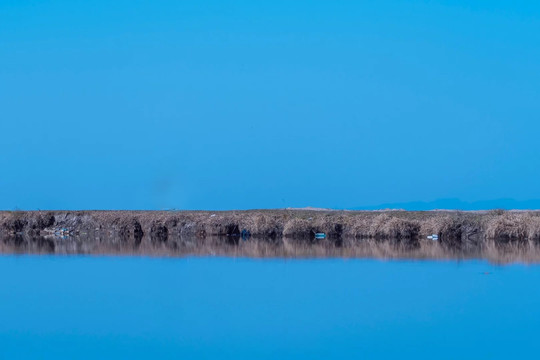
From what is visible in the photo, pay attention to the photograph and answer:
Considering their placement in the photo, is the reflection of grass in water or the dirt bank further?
the dirt bank

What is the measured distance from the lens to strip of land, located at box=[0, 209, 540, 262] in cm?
2622

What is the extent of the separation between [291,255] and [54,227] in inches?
768

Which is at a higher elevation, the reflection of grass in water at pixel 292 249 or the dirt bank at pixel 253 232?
the dirt bank at pixel 253 232

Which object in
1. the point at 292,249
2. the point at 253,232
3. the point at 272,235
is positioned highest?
the point at 253,232

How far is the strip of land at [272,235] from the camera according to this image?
26219mm

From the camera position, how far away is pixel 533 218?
30516 mm

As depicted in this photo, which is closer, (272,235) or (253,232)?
(272,235)

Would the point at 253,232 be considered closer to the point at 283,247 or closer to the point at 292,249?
the point at 283,247

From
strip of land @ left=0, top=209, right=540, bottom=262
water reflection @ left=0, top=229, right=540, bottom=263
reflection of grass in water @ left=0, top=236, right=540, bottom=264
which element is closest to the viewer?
reflection of grass in water @ left=0, top=236, right=540, bottom=264

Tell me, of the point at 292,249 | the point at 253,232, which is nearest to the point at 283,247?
the point at 292,249

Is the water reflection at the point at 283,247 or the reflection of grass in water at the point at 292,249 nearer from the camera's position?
the reflection of grass in water at the point at 292,249

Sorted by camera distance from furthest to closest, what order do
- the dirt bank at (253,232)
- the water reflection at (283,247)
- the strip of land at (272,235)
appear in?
1. the dirt bank at (253,232)
2. the strip of land at (272,235)
3. the water reflection at (283,247)

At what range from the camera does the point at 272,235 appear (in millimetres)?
34188

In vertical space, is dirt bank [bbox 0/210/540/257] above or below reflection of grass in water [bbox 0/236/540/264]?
above
